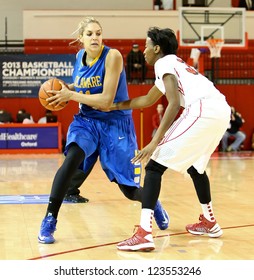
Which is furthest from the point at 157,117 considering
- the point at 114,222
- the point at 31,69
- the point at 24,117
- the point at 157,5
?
the point at 114,222

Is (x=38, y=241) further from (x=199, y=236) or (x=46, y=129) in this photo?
(x=46, y=129)

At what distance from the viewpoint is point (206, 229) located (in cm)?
603

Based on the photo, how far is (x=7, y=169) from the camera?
45.6 feet

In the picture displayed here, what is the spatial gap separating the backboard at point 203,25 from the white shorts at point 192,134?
1442cm

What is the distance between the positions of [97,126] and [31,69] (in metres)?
15.2

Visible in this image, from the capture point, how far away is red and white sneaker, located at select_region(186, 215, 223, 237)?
236 inches

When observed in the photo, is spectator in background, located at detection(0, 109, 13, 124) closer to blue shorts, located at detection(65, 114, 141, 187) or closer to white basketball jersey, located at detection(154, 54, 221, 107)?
blue shorts, located at detection(65, 114, 141, 187)

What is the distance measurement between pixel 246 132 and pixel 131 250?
56.1ft

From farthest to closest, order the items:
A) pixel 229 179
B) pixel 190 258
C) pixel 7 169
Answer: pixel 7 169 < pixel 229 179 < pixel 190 258

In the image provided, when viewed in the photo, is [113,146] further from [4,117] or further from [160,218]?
[4,117]

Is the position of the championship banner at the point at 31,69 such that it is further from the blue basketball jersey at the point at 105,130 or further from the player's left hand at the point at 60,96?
the player's left hand at the point at 60,96

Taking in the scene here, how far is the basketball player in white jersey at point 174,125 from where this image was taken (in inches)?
210

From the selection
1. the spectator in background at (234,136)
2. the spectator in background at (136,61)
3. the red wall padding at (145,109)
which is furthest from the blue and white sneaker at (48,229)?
the spectator in background at (136,61)
